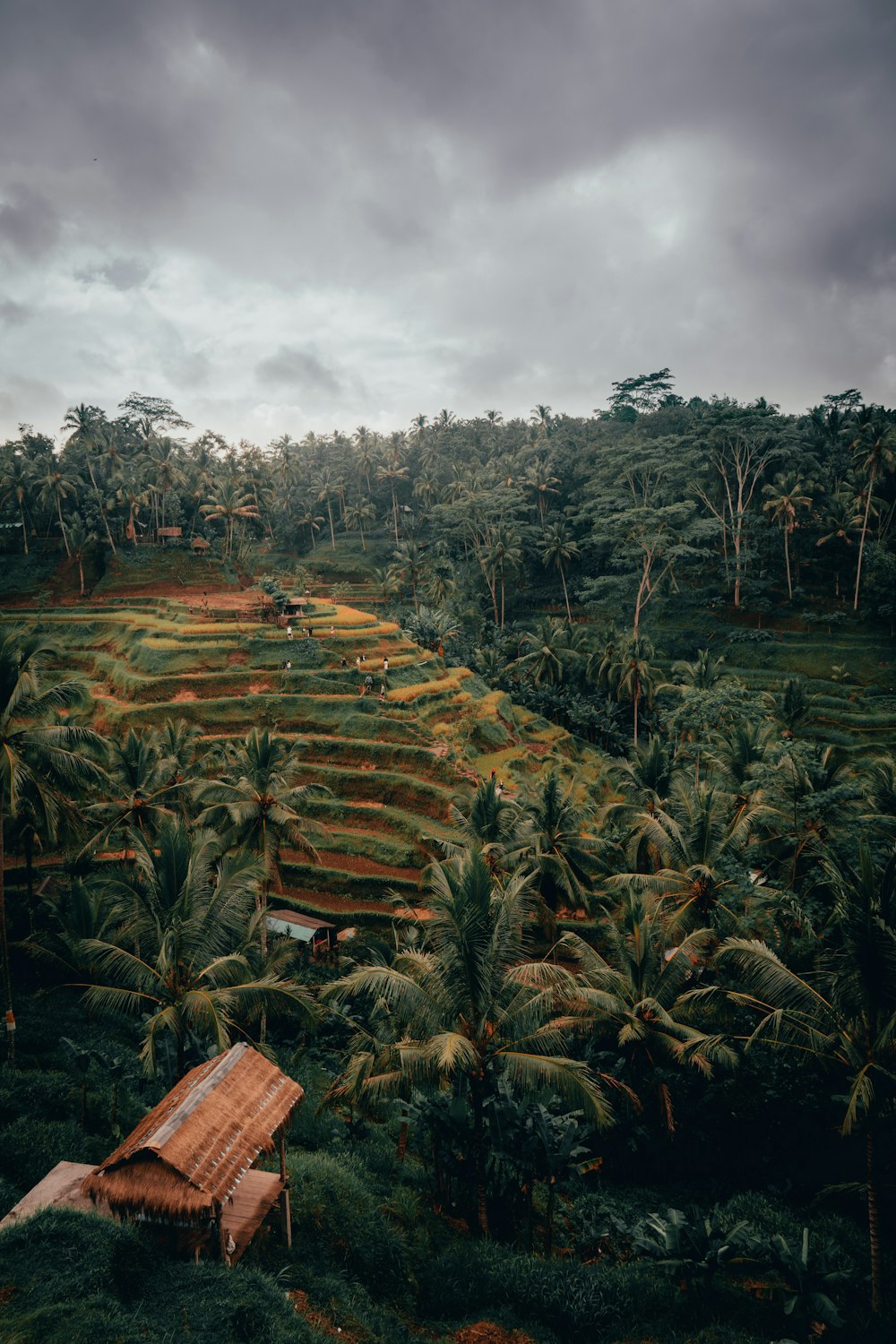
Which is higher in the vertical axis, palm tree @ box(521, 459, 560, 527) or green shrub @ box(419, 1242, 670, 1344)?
palm tree @ box(521, 459, 560, 527)

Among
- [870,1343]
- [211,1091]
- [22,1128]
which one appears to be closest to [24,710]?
[22,1128]

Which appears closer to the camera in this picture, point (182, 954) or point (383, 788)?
point (182, 954)

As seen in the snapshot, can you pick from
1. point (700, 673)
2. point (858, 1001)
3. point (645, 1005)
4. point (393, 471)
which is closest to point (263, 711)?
point (700, 673)

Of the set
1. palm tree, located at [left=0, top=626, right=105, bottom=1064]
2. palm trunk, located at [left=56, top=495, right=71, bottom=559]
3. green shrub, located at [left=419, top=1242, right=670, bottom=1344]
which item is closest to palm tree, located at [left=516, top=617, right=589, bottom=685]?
palm tree, located at [left=0, top=626, right=105, bottom=1064]

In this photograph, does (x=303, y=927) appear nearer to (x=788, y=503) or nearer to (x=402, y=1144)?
(x=402, y=1144)

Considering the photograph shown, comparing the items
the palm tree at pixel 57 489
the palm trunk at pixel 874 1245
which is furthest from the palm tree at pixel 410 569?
the palm trunk at pixel 874 1245

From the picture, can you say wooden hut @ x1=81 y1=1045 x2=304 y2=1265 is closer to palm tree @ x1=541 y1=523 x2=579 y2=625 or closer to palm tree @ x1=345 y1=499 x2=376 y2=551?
palm tree @ x1=541 y1=523 x2=579 y2=625

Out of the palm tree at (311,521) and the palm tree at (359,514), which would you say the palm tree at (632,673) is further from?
the palm tree at (311,521)
